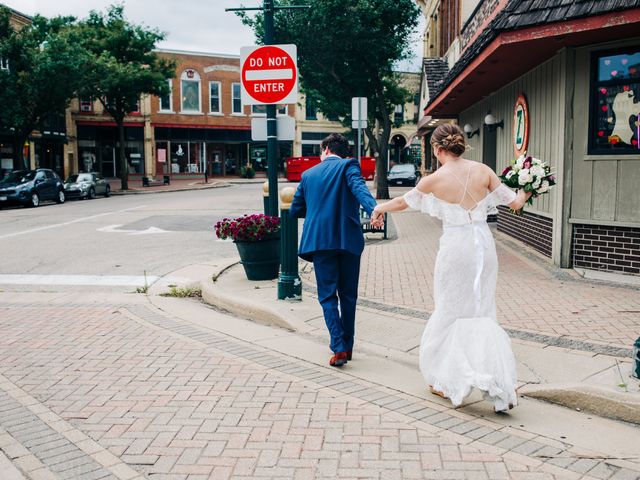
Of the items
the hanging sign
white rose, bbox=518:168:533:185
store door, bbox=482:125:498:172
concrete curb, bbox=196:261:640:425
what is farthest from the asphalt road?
store door, bbox=482:125:498:172

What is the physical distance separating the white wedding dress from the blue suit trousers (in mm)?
1019

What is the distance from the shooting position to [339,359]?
5445 mm

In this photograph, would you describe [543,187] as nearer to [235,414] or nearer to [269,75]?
[235,414]

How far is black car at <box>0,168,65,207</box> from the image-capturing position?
81.9ft

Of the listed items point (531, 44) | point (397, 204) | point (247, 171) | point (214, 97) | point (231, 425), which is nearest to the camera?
point (231, 425)

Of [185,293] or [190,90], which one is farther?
[190,90]

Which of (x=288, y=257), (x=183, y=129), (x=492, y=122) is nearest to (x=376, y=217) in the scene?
(x=288, y=257)

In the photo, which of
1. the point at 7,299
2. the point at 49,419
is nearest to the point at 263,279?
the point at 7,299

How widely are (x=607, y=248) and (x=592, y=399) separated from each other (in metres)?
5.01

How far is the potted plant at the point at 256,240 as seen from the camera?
28.3 ft

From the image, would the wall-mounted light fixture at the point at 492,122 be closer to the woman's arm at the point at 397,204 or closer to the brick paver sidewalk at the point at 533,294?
the brick paver sidewalk at the point at 533,294

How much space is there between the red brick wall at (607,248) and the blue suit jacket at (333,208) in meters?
4.92

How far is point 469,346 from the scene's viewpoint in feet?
14.3

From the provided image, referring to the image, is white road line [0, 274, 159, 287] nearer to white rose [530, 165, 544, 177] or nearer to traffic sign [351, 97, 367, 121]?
white rose [530, 165, 544, 177]
